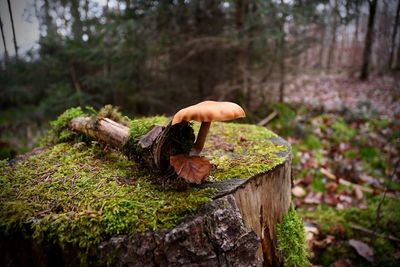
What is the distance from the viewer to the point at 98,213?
1643 millimetres

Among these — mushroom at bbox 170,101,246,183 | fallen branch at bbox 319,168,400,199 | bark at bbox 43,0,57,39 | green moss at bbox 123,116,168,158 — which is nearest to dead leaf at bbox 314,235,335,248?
fallen branch at bbox 319,168,400,199

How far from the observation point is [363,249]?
336cm

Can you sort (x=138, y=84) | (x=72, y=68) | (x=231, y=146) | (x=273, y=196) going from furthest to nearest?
(x=72, y=68) < (x=138, y=84) < (x=231, y=146) < (x=273, y=196)

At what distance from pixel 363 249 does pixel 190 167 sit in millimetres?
2780

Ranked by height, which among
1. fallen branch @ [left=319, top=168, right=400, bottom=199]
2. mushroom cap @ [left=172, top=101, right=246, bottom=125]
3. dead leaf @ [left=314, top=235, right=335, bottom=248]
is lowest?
dead leaf @ [left=314, top=235, right=335, bottom=248]

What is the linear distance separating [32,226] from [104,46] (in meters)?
6.81

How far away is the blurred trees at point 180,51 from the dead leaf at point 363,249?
4.40 meters

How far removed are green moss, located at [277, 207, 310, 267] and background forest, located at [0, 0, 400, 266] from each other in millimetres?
1206

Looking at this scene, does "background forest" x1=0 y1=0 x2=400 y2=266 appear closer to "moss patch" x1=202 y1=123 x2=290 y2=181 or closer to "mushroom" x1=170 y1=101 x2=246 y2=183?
"moss patch" x1=202 y1=123 x2=290 y2=181

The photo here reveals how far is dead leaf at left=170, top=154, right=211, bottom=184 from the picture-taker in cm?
177

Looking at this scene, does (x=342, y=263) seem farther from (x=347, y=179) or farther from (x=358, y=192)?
(x=347, y=179)

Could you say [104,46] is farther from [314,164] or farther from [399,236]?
[399,236]

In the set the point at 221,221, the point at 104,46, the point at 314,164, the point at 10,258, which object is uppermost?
the point at 104,46

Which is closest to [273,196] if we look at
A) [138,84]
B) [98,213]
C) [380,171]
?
[98,213]
